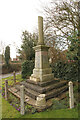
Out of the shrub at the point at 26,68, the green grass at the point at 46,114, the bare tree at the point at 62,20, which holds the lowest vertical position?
the green grass at the point at 46,114

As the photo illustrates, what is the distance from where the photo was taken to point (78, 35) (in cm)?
421

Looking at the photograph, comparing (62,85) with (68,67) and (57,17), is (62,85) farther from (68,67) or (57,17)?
(57,17)

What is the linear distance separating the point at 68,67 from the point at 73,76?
0.82 meters

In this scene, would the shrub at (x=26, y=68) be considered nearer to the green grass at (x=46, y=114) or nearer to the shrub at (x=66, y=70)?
the shrub at (x=66, y=70)

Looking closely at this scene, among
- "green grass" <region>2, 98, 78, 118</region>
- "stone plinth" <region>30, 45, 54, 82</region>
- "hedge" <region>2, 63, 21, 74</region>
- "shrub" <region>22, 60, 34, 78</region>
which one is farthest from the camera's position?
"hedge" <region>2, 63, 21, 74</region>

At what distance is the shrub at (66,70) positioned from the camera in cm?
593

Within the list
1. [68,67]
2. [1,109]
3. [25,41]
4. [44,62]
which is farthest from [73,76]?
[25,41]

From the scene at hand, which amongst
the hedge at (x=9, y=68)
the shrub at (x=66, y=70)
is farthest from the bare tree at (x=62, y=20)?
the hedge at (x=9, y=68)

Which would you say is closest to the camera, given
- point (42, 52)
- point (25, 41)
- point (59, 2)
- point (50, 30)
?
point (42, 52)

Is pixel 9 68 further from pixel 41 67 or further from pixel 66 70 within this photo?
pixel 66 70

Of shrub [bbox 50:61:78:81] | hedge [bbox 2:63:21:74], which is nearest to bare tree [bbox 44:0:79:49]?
shrub [bbox 50:61:78:81]

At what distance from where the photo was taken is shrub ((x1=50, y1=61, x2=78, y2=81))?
5.93 meters

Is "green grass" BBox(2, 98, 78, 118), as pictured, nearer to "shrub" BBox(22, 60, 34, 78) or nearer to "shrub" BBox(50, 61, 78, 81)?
"shrub" BBox(50, 61, 78, 81)

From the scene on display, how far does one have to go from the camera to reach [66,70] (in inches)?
254
